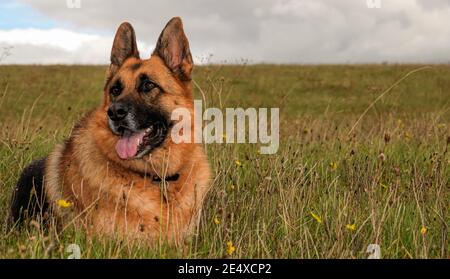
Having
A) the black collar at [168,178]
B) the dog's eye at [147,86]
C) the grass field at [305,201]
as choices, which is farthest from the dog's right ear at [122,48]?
the grass field at [305,201]

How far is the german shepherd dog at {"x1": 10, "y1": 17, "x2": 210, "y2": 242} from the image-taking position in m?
4.04

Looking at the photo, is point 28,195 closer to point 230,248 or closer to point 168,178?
point 168,178

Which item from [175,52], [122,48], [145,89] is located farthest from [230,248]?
[122,48]

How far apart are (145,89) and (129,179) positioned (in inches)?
31.3

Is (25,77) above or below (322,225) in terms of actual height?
above

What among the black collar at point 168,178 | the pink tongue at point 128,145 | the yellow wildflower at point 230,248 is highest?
the pink tongue at point 128,145

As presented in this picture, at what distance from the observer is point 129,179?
420 centimetres

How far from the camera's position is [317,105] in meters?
22.5

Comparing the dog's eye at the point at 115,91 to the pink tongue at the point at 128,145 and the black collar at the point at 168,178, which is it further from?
the black collar at the point at 168,178

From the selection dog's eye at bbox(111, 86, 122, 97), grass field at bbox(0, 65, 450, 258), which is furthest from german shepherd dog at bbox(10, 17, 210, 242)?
grass field at bbox(0, 65, 450, 258)

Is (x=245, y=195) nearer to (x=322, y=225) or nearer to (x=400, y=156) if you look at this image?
(x=322, y=225)

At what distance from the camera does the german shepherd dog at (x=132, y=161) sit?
4.04m
